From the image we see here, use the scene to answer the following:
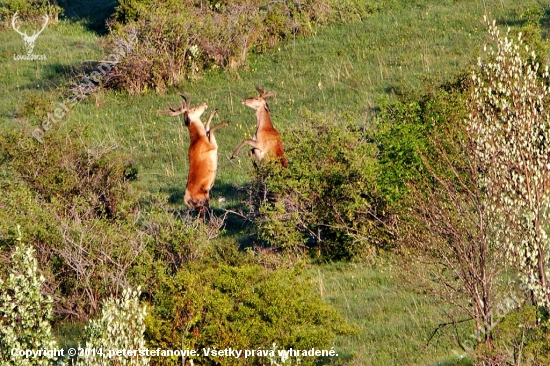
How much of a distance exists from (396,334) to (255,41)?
18758mm

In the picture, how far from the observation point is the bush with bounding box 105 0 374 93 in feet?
108

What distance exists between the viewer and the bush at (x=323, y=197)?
20.7 m

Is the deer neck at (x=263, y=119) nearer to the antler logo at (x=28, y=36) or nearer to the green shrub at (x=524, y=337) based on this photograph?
the green shrub at (x=524, y=337)

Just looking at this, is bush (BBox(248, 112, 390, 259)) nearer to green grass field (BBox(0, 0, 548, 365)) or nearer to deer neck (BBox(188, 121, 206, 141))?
green grass field (BBox(0, 0, 548, 365))

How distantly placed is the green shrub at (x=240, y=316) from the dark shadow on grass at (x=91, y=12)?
2492 cm

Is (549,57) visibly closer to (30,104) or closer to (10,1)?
(30,104)

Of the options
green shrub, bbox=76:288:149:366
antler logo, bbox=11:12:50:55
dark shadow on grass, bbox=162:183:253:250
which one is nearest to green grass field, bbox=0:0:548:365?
dark shadow on grass, bbox=162:183:253:250

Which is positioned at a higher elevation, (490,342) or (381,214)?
(381,214)

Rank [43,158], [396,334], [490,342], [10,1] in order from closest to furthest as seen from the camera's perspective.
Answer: [490,342]
[396,334]
[43,158]
[10,1]

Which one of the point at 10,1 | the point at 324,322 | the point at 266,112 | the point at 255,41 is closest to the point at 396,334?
the point at 324,322

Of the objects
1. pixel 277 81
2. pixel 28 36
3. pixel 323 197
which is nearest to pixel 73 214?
pixel 323 197

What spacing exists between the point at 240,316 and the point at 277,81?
17491 mm

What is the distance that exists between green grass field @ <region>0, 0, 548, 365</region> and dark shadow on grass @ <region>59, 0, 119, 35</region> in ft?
3.09

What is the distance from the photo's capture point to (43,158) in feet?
75.9
